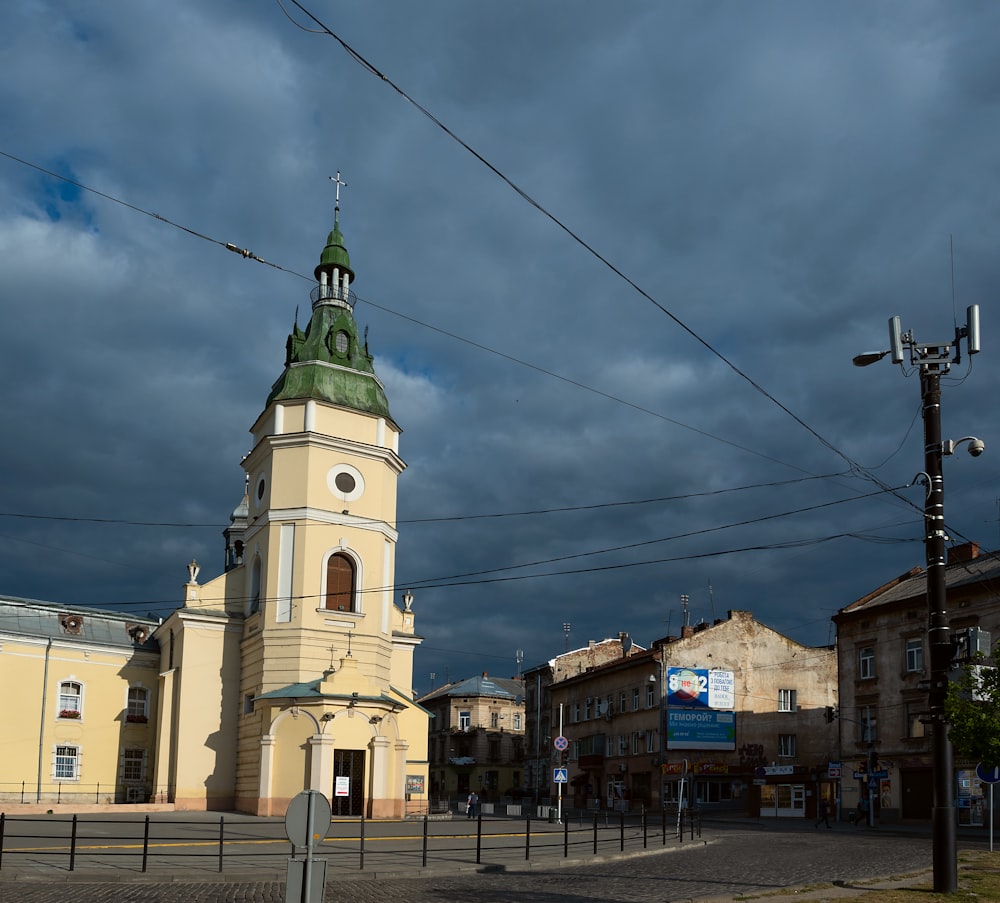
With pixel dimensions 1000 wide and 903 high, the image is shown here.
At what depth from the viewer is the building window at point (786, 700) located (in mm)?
61031

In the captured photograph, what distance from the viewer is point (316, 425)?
42.1 m

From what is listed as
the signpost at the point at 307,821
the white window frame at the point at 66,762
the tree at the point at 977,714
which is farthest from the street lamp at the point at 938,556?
the white window frame at the point at 66,762

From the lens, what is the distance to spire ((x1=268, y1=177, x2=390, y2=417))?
42781mm

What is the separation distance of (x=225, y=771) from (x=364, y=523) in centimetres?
1117

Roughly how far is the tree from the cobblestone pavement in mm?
3263

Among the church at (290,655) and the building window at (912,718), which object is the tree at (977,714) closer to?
the church at (290,655)

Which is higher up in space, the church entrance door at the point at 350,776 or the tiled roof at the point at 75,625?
the tiled roof at the point at 75,625

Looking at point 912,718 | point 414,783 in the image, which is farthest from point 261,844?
point 912,718

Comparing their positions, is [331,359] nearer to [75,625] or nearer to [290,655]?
[290,655]

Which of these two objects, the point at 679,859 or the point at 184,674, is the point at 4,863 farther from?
the point at 184,674

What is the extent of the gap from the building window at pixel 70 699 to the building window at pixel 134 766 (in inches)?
116

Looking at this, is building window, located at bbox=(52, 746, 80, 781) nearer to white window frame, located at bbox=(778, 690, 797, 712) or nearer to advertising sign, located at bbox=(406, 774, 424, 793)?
advertising sign, located at bbox=(406, 774, 424, 793)

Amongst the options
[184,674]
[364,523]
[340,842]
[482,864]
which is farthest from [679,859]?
[184,674]

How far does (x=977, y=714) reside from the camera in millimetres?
15117
